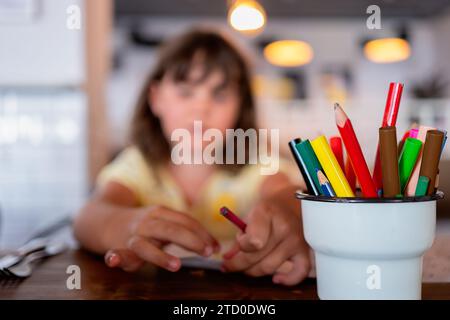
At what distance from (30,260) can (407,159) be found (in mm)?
348

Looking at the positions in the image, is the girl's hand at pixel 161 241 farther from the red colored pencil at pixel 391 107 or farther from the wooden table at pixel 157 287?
the red colored pencil at pixel 391 107

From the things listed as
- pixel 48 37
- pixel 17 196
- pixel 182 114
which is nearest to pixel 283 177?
pixel 182 114

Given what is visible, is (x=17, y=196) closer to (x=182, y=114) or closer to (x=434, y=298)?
(x=182, y=114)

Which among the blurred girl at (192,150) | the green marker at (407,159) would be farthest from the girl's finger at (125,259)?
the green marker at (407,159)

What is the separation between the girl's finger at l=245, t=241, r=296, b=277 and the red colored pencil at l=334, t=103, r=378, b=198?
0.34 ft

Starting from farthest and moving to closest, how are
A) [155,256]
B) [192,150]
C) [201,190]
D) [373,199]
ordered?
[201,190] < [192,150] < [155,256] < [373,199]

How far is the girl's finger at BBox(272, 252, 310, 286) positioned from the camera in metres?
0.39

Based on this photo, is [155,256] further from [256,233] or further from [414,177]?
[414,177]

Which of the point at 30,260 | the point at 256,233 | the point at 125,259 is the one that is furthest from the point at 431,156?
the point at 30,260

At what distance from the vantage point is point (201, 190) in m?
0.83

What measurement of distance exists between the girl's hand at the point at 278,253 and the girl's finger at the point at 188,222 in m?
0.02

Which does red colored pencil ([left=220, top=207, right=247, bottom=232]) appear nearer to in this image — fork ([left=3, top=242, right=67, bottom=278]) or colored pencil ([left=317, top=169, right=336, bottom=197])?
colored pencil ([left=317, top=169, right=336, bottom=197])

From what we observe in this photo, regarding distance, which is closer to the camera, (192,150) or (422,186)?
(422,186)

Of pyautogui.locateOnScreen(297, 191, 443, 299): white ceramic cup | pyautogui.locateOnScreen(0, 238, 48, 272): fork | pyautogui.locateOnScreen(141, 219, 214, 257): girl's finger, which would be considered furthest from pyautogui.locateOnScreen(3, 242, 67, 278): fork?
pyautogui.locateOnScreen(297, 191, 443, 299): white ceramic cup
